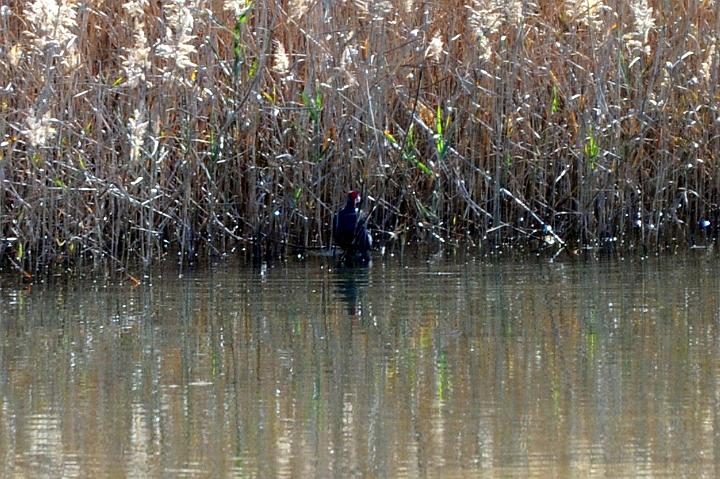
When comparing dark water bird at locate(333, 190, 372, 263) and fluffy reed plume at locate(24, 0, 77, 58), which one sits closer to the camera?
fluffy reed plume at locate(24, 0, 77, 58)

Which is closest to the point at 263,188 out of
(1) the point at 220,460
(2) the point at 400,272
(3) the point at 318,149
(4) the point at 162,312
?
(3) the point at 318,149

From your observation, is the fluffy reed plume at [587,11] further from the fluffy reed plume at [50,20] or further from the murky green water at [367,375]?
the fluffy reed plume at [50,20]

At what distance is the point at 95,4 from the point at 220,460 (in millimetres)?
4571

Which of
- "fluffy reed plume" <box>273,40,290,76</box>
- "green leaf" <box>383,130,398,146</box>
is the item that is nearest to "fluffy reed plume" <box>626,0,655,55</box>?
"green leaf" <box>383,130,398,146</box>

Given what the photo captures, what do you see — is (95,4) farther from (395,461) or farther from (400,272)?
(395,461)

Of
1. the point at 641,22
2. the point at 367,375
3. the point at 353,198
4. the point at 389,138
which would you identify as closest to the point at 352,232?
the point at 353,198

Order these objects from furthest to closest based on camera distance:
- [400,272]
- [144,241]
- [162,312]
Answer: [144,241]
[400,272]
[162,312]

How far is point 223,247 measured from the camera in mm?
7438

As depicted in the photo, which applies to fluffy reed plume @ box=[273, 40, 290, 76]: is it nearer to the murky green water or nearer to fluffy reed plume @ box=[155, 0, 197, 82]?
fluffy reed plume @ box=[155, 0, 197, 82]

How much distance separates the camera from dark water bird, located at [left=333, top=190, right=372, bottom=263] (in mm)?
7145

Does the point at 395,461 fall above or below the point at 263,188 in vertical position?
below

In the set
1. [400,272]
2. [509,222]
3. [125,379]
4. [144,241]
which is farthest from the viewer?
[509,222]

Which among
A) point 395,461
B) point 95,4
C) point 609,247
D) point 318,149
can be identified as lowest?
point 395,461

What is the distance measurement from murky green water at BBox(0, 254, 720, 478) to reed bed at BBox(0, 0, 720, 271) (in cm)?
79
